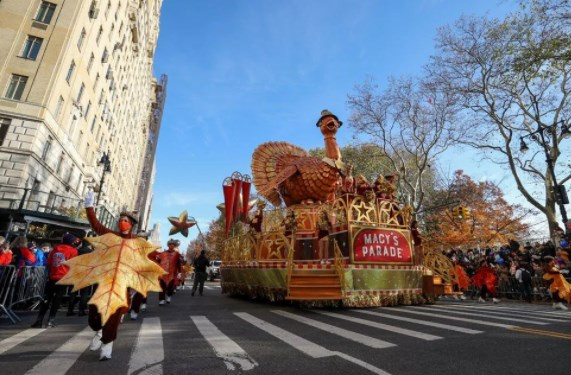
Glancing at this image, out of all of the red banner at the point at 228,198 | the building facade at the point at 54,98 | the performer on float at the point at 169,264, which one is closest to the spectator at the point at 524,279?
the red banner at the point at 228,198

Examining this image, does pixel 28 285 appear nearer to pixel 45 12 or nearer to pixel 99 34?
pixel 45 12

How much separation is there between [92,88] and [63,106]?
6278mm

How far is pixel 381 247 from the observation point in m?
9.90

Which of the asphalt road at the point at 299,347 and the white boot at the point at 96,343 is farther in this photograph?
the white boot at the point at 96,343

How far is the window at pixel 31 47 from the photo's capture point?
20406mm

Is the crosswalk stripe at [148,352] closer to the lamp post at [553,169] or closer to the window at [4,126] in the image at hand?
the lamp post at [553,169]

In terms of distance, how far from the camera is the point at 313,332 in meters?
5.66

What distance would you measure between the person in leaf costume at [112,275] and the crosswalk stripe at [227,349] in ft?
4.18

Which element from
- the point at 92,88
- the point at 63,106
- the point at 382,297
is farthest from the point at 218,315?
the point at 92,88

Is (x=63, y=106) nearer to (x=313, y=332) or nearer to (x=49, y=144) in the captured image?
(x=49, y=144)

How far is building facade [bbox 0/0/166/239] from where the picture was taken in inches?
717

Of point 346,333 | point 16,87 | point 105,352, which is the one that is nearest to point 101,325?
point 105,352

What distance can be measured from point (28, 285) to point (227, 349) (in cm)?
695

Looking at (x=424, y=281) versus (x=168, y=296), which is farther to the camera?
(x=168, y=296)
